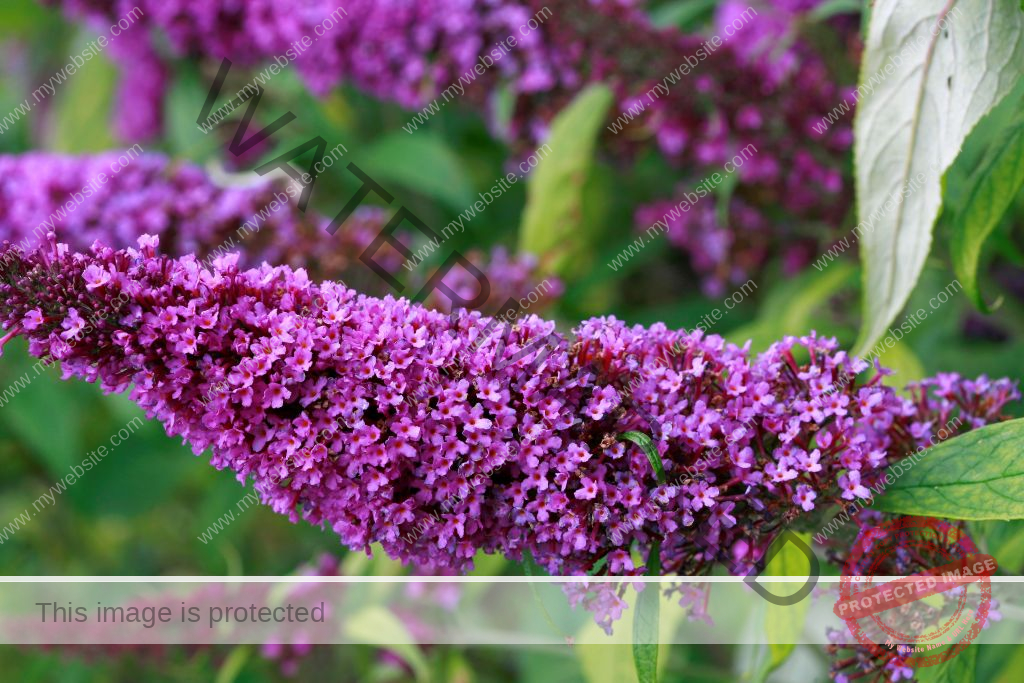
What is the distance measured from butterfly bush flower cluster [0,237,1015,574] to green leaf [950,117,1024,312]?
25 centimetres

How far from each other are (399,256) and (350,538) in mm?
1114

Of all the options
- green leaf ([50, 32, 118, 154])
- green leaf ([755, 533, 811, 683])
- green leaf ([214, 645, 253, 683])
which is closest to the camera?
green leaf ([755, 533, 811, 683])

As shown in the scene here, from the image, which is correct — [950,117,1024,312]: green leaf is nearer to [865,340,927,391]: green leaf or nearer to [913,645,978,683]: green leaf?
[865,340,927,391]: green leaf

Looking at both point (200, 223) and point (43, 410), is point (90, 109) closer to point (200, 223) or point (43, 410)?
point (43, 410)

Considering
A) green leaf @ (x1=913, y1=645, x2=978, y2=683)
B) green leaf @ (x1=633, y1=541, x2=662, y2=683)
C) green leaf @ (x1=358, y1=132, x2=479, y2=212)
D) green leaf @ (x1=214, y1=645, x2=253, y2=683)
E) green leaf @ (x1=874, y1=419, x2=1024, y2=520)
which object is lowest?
green leaf @ (x1=214, y1=645, x2=253, y2=683)

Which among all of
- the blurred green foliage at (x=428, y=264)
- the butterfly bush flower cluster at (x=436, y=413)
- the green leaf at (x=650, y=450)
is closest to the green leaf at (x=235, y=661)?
the blurred green foliage at (x=428, y=264)

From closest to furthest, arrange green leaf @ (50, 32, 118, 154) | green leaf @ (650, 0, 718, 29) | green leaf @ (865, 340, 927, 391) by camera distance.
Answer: green leaf @ (865, 340, 927, 391) → green leaf @ (650, 0, 718, 29) → green leaf @ (50, 32, 118, 154)

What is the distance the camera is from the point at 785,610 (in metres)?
1.18

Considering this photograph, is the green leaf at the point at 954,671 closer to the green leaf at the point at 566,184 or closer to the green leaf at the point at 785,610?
the green leaf at the point at 785,610

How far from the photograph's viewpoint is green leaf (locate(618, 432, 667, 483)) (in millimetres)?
967

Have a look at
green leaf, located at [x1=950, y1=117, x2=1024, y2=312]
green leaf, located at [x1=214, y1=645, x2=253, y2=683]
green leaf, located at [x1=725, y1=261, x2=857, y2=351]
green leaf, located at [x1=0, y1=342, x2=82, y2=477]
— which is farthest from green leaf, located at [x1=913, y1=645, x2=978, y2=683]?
green leaf, located at [x1=0, y1=342, x2=82, y2=477]

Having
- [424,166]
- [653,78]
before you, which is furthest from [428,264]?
[653,78]

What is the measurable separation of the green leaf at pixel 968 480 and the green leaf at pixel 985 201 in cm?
Answer: 27

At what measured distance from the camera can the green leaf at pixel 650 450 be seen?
3.17 feet
